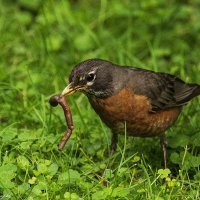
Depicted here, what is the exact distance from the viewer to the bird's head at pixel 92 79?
5.27 m

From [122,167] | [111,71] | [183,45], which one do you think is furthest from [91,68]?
[183,45]

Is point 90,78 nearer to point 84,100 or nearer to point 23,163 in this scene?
point 23,163

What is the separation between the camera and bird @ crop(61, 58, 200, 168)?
5.36 metres

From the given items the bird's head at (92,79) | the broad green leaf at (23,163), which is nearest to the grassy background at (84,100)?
the broad green leaf at (23,163)

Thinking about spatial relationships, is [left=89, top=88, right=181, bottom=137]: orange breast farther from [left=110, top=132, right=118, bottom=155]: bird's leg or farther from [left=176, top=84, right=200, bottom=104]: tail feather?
[left=176, top=84, right=200, bottom=104]: tail feather

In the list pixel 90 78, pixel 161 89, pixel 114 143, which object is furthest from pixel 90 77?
pixel 161 89

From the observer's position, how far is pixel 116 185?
5.08 meters

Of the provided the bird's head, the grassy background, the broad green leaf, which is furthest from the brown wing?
the broad green leaf

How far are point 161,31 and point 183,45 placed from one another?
1.08ft

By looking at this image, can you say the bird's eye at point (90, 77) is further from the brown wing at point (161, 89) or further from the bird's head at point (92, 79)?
the brown wing at point (161, 89)

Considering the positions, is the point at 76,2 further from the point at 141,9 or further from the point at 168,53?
the point at 168,53

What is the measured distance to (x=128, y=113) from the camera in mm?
5395

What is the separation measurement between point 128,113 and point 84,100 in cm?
141

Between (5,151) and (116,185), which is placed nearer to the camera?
(116,185)
